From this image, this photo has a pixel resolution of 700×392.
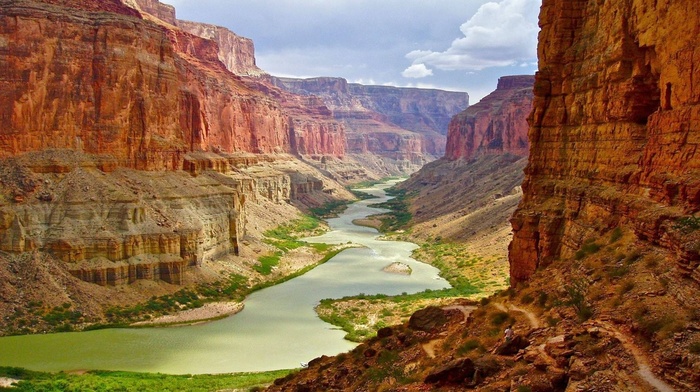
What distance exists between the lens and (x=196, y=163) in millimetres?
59531

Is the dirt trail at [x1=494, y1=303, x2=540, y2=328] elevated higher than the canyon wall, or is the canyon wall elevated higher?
the canyon wall

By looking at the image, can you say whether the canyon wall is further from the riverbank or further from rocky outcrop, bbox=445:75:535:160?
rocky outcrop, bbox=445:75:535:160

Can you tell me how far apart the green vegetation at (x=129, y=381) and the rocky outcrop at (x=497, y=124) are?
87154 millimetres

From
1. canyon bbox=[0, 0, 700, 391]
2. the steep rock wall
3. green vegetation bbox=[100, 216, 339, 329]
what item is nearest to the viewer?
canyon bbox=[0, 0, 700, 391]

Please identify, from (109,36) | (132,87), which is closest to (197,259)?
(132,87)

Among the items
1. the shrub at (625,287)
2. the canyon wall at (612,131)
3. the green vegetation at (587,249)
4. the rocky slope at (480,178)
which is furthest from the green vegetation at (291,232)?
the shrub at (625,287)

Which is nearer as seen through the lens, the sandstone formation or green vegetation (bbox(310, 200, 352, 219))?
the sandstone formation

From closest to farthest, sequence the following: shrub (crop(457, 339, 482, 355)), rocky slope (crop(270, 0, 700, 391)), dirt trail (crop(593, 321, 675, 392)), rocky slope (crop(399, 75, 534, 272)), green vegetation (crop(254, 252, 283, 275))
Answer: dirt trail (crop(593, 321, 675, 392))
rocky slope (crop(270, 0, 700, 391))
shrub (crop(457, 339, 482, 355))
green vegetation (crop(254, 252, 283, 275))
rocky slope (crop(399, 75, 534, 272))

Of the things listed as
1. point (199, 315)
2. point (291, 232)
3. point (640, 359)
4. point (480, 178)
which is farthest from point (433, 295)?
point (480, 178)

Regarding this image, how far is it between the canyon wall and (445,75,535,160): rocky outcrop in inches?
3360

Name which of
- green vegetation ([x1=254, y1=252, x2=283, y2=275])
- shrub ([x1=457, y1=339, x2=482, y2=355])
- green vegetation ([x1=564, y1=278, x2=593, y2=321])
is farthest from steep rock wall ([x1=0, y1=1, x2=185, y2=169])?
green vegetation ([x1=564, y1=278, x2=593, y2=321])

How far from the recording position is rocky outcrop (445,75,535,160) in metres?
111

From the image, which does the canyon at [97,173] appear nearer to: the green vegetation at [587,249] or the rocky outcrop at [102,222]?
the rocky outcrop at [102,222]

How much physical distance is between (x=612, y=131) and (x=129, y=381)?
82.8 ft
